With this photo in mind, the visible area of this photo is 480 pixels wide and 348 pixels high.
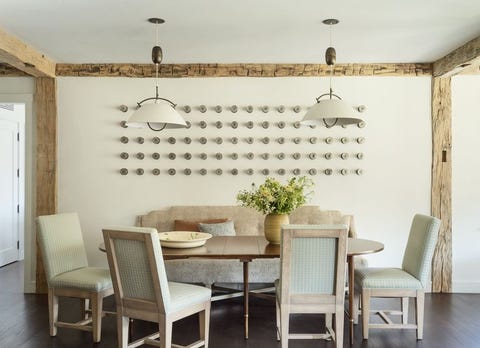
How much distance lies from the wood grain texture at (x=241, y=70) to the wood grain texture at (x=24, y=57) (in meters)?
0.26

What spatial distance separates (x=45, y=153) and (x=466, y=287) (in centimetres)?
470

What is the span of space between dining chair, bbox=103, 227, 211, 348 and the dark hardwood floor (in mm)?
632

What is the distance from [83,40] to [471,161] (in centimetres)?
411

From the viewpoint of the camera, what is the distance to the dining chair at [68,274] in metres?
3.54

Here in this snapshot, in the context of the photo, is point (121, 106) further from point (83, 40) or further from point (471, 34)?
point (471, 34)

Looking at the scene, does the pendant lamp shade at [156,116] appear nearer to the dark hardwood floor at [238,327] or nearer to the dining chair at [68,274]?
the dining chair at [68,274]

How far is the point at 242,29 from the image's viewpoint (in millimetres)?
3934

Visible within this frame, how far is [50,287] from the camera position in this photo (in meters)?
3.66

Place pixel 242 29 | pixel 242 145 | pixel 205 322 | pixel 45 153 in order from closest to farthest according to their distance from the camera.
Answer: pixel 205 322 < pixel 242 29 < pixel 45 153 < pixel 242 145

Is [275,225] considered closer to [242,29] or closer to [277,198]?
[277,198]

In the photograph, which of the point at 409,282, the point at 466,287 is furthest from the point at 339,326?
the point at 466,287

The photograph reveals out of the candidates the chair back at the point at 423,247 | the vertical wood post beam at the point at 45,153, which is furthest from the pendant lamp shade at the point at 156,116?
the vertical wood post beam at the point at 45,153

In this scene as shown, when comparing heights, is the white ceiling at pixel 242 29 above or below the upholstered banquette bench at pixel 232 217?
above

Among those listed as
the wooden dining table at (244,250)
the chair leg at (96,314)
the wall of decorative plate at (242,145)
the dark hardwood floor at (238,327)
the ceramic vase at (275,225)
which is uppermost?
the wall of decorative plate at (242,145)
